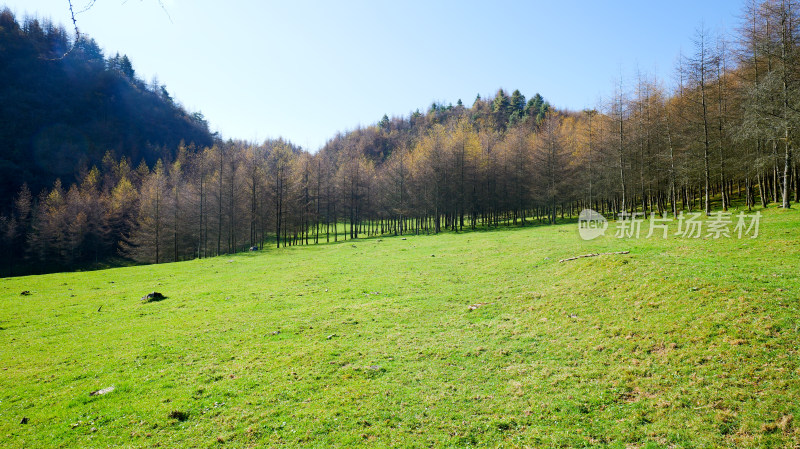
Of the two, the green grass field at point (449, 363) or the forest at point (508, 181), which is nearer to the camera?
the green grass field at point (449, 363)

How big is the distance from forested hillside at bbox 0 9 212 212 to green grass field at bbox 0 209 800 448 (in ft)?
443

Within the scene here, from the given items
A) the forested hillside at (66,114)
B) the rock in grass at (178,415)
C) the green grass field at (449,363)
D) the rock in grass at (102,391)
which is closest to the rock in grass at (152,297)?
the green grass field at (449,363)

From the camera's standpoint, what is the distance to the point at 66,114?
442 ft

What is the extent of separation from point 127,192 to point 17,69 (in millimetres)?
105701

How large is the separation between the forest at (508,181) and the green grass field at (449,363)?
2150 cm

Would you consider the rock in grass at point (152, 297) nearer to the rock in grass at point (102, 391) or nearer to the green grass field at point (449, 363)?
the green grass field at point (449, 363)

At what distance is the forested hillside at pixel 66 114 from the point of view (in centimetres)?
11612

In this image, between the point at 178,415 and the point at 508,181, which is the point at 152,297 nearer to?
the point at 178,415

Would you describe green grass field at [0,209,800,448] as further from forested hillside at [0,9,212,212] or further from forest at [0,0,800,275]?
forested hillside at [0,9,212,212]

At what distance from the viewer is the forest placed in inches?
1243

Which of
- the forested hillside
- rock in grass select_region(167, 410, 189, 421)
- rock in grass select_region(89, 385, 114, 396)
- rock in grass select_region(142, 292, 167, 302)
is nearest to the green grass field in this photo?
rock in grass select_region(167, 410, 189, 421)

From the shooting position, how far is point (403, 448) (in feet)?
20.7

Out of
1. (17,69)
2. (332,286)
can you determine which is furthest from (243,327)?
(17,69)

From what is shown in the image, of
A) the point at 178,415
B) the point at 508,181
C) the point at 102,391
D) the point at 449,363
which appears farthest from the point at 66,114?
the point at 449,363
